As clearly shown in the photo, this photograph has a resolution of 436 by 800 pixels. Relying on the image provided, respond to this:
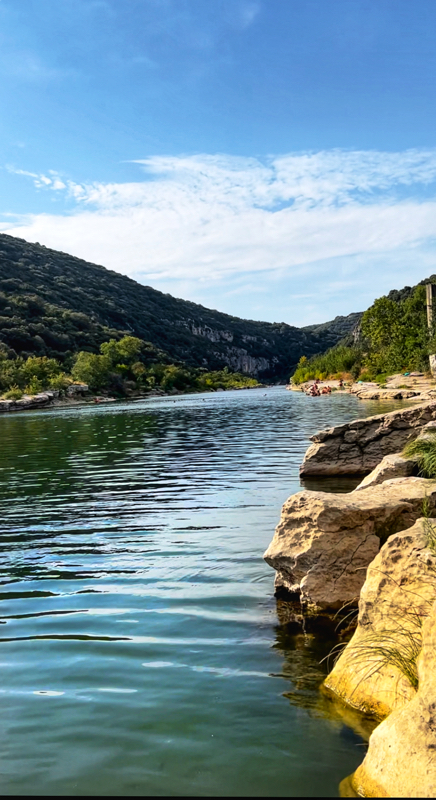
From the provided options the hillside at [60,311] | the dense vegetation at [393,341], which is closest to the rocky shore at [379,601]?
the dense vegetation at [393,341]

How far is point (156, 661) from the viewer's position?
20.7ft

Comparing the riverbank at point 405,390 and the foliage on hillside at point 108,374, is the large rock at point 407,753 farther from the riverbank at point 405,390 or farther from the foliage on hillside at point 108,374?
the foliage on hillside at point 108,374

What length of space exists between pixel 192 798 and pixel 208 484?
12.8 m

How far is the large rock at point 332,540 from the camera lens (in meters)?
7.12

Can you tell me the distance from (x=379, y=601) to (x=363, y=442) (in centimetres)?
1100

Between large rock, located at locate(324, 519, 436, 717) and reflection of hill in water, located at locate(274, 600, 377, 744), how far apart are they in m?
0.12

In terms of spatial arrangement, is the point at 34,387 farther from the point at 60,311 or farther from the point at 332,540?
the point at 332,540

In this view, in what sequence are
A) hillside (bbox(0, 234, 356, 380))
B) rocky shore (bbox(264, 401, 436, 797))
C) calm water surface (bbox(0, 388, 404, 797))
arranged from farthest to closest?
hillside (bbox(0, 234, 356, 380))
calm water surface (bbox(0, 388, 404, 797))
rocky shore (bbox(264, 401, 436, 797))

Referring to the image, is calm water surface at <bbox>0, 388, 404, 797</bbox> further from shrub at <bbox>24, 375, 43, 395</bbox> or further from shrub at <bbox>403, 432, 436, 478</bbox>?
shrub at <bbox>24, 375, 43, 395</bbox>

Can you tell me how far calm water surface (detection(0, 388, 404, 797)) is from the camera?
178 inches

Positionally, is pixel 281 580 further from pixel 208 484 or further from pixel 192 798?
pixel 208 484

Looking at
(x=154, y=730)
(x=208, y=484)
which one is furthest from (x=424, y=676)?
(x=208, y=484)

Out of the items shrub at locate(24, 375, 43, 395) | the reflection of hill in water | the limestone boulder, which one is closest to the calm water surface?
the reflection of hill in water

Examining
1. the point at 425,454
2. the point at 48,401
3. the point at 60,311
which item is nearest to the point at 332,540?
Result: the point at 425,454
